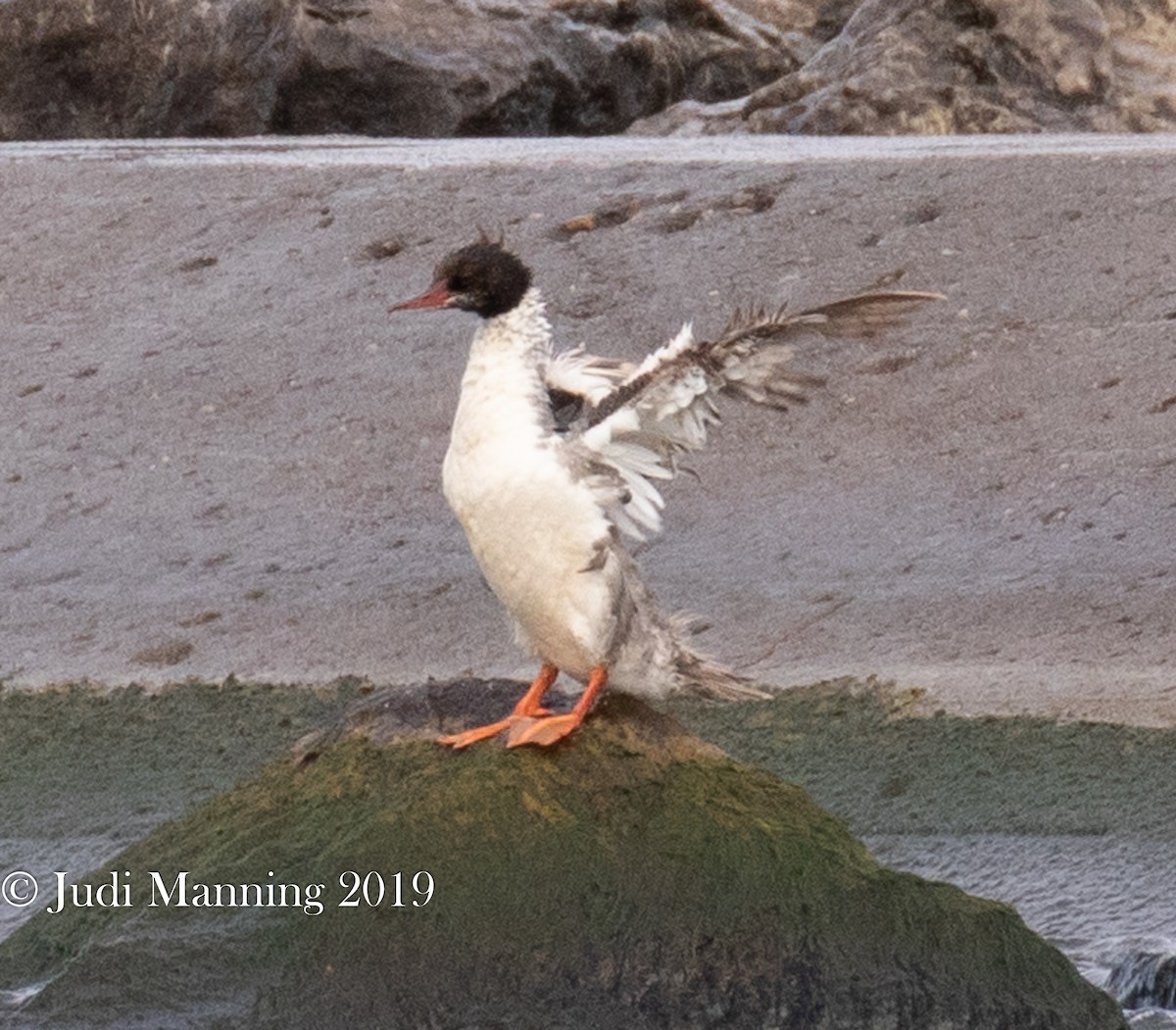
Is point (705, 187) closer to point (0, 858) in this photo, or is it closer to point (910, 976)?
point (0, 858)

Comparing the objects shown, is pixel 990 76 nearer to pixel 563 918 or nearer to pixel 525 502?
pixel 525 502

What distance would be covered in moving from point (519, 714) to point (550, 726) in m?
0.11

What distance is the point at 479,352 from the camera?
5355 mm

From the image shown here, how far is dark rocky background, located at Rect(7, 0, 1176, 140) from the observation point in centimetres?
1364

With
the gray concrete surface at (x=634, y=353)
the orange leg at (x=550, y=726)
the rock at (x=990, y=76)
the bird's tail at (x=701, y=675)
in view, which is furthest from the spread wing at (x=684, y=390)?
the rock at (x=990, y=76)

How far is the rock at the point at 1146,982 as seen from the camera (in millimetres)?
5590

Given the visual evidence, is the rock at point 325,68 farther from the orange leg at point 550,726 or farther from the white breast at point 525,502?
the orange leg at point 550,726

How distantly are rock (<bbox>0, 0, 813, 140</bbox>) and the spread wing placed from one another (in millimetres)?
10499

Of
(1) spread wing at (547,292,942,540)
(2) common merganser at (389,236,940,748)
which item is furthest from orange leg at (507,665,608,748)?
(1) spread wing at (547,292,942,540)

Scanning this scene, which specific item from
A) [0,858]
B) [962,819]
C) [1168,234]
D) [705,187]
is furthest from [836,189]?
[0,858]

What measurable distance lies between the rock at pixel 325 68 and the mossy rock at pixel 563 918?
10758mm

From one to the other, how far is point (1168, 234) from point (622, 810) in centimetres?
577

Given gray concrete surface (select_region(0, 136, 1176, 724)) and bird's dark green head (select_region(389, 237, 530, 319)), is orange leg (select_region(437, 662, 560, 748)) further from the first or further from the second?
gray concrete surface (select_region(0, 136, 1176, 724))

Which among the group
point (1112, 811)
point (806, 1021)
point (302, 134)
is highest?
point (806, 1021)
